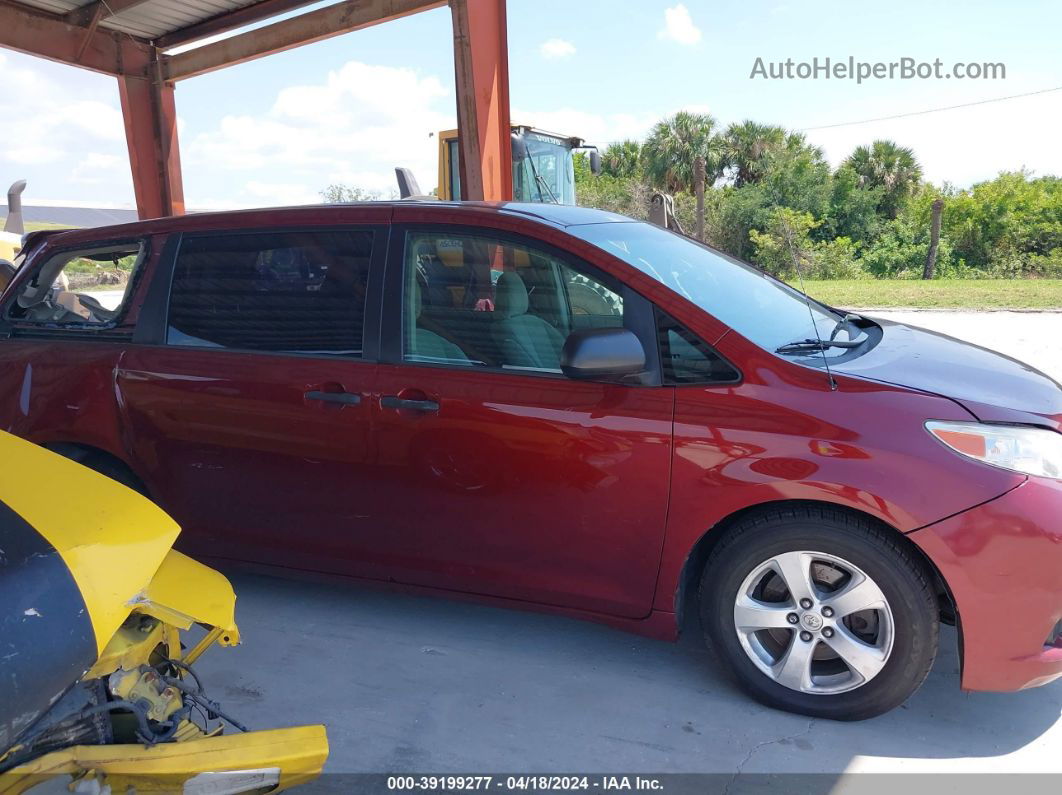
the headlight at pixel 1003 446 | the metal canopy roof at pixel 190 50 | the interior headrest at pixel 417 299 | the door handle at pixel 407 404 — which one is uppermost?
the metal canopy roof at pixel 190 50

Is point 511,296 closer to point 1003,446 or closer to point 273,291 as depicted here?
point 273,291

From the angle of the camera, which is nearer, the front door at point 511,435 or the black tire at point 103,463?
the front door at point 511,435

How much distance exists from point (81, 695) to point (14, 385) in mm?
2421

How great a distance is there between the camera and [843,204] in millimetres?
31297

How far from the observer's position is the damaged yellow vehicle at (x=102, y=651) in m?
1.72

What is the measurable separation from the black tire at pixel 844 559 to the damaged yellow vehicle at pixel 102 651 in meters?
1.38

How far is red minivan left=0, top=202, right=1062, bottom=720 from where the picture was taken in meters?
2.60

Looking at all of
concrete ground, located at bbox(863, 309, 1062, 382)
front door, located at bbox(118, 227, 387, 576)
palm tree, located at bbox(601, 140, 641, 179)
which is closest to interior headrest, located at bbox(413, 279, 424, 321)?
front door, located at bbox(118, 227, 387, 576)

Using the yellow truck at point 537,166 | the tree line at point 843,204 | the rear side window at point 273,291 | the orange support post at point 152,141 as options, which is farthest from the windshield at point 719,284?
the tree line at point 843,204

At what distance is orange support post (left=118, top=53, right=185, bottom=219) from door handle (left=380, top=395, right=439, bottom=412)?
11383 mm

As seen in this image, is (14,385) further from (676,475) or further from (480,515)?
(676,475)

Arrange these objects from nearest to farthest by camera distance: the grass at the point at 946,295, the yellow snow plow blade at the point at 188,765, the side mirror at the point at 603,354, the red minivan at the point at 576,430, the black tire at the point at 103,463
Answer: the yellow snow plow blade at the point at 188,765
the red minivan at the point at 576,430
the side mirror at the point at 603,354
the black tire at the point at 103,463
the grass at the point at 946,295

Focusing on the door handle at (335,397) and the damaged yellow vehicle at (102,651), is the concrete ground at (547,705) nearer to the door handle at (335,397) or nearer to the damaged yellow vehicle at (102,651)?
the damaged yellow vehicle at (102,651)

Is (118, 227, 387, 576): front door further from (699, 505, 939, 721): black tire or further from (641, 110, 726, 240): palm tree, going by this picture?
(641, 110, 726, 240): palm tree
